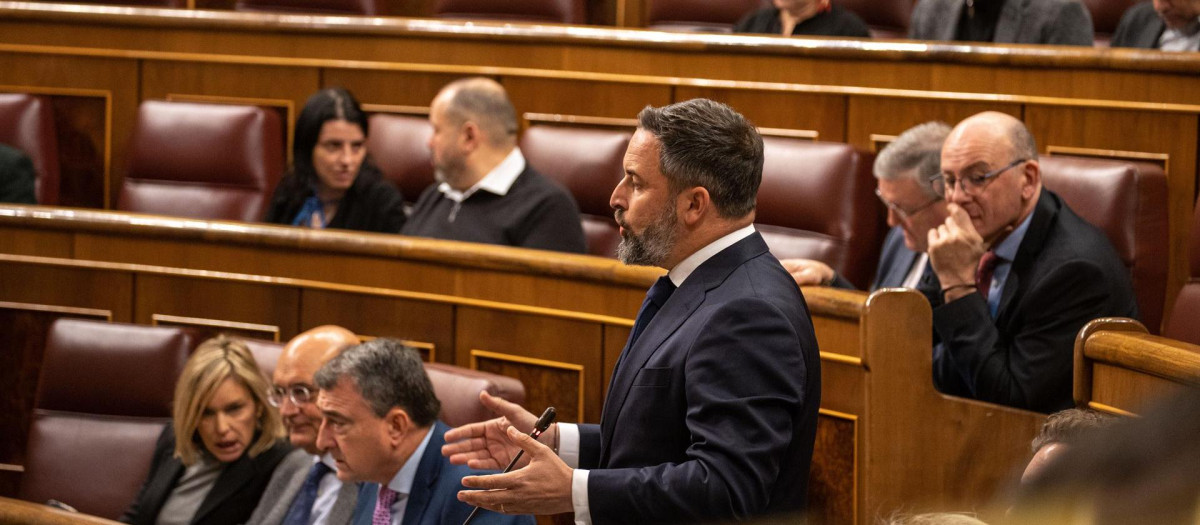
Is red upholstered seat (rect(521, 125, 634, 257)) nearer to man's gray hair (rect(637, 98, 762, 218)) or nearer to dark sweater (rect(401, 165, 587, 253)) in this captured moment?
dark sweater (rect(401, 165, 587, 253))

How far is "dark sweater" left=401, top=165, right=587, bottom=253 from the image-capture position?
1304 mm

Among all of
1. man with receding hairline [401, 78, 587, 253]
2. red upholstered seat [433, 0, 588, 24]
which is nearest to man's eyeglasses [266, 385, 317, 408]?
man with receding hairline [401, 78, 587, 253]

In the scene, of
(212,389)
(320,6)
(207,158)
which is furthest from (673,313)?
(320,6)

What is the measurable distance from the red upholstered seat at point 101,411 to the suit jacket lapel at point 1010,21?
922 millimetres

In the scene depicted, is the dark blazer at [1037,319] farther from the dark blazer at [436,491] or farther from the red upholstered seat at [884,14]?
the red upholstered seat at [884,14]

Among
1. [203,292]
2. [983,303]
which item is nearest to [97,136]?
[203,292]

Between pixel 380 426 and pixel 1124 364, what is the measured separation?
51 cm

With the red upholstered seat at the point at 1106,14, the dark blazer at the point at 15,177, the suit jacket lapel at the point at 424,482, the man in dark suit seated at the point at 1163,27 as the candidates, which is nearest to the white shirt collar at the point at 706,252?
the suit jacket lapel at the point at 424,482

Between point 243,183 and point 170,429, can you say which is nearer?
point 170,429

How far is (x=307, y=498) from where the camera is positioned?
3.44 feet

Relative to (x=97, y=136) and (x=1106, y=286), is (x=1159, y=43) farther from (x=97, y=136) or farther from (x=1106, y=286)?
(x=97, y=136)

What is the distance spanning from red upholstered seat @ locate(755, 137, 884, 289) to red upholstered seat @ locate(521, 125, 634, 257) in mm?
186

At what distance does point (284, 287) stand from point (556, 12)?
72 centimetres

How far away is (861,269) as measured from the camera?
1.32 m
